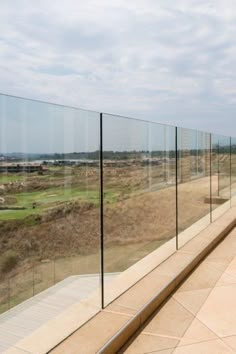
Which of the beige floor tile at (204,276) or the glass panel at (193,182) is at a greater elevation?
the glass panel at (193,182)

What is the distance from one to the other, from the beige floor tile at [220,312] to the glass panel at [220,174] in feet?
10.5

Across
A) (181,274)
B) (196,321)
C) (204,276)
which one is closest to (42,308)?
(196,321)

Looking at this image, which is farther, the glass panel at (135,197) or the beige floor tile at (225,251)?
the beige floor tile at (225,251)

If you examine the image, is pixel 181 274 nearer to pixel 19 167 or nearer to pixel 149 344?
pixel 149 344

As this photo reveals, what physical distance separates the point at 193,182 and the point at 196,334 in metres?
3.36

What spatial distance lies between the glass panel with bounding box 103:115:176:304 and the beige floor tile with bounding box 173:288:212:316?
1.45ft

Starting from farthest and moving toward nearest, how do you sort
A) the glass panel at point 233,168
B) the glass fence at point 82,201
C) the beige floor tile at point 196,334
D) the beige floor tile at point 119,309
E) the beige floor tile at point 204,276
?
the glass panel at point 233,168
the beige floor tile at point 204,276
the beige floor tile at point 119,309
the beige floor tile at point 196,334
the glass fence at point 82,201

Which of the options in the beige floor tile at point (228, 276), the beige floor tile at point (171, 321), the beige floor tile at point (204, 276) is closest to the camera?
the beige floor tile at point (171, 321)

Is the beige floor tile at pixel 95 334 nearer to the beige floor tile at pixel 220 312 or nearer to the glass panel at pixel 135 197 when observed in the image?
the glass panel at pixel 135 197

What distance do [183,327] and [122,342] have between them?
53 centimetres

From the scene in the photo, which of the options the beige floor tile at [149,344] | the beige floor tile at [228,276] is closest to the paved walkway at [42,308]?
the beige floor tile at [149,344]

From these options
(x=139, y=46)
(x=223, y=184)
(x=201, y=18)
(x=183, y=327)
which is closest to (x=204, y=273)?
(x=183, y=327)

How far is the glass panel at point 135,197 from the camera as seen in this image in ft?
11.3

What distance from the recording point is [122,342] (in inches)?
110
